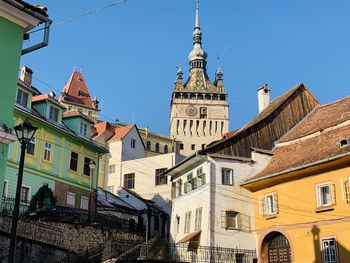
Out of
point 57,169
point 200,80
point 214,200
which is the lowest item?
point 214,200

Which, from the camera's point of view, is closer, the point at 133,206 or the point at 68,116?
the point at 68,116

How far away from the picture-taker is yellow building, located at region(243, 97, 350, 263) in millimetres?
25156

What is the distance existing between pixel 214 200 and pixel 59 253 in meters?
10.5

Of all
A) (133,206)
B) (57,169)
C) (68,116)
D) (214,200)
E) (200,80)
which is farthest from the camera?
(200,80)

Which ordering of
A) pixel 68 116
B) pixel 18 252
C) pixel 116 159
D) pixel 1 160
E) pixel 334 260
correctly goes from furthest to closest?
pixel 116 159, pixel 68 116, pixel 334 260, pixel 18 252, pixel 1 160

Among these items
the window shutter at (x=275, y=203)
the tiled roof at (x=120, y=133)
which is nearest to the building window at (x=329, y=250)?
the window shutter at (x=275, y=203)

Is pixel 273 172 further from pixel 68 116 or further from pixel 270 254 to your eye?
pixel 68 116

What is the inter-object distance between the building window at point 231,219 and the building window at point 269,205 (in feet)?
5.46

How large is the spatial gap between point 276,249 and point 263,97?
1478cm

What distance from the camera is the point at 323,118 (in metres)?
32.2

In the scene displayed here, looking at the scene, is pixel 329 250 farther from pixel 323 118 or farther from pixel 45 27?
pixel 45 27

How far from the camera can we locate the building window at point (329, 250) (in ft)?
81.6

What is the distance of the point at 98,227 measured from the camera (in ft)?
91.9

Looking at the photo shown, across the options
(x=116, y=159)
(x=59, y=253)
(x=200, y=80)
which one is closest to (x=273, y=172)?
(x=59, y=253)
